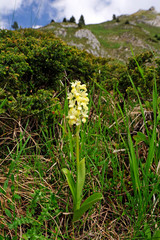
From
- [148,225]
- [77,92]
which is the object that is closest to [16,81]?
[77,92]

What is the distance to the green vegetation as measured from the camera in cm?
131

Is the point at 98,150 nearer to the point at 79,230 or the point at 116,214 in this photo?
the point at 116,214

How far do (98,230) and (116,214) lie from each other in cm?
22

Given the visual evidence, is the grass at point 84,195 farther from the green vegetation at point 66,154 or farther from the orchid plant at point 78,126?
the orchid plant at point 78,126

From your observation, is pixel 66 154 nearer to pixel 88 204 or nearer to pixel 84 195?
pixel 84 195

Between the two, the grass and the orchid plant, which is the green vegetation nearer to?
the grass

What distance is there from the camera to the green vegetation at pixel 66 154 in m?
1.31

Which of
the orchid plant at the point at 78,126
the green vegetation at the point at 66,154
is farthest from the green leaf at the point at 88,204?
the green vegetation at the point at 66,154

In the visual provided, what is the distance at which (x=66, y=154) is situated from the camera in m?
1.88

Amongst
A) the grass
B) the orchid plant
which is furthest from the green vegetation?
the orchid plant

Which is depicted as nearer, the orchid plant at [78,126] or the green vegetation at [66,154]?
the orchid plant at [78,126]

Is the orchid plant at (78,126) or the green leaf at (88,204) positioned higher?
the orchid plant at (78,126)

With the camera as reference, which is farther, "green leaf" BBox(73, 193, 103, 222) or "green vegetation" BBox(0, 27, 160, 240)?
"green vegetation" BBox(0, 27, 160, 240)

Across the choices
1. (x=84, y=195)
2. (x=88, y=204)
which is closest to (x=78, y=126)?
(x=88, y=204)
